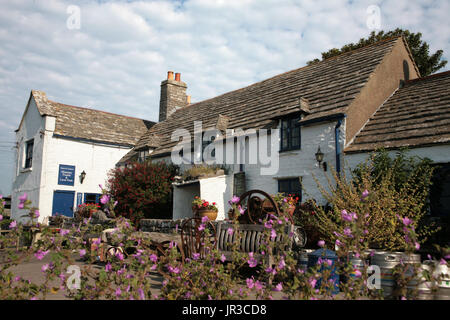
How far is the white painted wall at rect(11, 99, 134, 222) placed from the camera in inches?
798

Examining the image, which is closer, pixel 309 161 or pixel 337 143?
pixel 337 143

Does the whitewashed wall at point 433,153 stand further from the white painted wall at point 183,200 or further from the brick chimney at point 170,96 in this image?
the brick chimney at point 170,96

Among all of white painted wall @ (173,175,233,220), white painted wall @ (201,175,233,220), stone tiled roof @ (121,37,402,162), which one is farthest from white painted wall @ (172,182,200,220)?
stone tiled roof @ (121,37,402,162)

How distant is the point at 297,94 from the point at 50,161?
1451 centimetres

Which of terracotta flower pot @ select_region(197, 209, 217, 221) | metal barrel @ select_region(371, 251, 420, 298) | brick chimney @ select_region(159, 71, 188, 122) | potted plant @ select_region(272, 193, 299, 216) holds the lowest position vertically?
metal barrel @ select_region(371, 251, 420, 298)

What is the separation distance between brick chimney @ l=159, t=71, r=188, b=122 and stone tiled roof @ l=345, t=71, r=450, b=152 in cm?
1605

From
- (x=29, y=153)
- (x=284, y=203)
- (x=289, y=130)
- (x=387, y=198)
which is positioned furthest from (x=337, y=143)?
(x=29, y=153)

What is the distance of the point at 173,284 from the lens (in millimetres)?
4312

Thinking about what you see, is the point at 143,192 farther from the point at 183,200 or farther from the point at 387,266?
the point at 387,266

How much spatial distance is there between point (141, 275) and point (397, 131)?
10365 millimetres

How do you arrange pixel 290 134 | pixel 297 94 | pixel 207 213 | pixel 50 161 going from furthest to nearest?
pixel 50 161 < pixel 297 94 < pixel 290 134 < pixel 207 213

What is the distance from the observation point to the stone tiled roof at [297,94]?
1338cm

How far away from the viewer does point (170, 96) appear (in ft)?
86.5

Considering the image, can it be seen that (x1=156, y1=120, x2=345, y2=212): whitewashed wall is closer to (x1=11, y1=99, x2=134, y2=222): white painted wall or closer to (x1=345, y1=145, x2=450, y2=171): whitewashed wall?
(x1=345, y1=145, x2=450, y2=171): whitewashed wall
